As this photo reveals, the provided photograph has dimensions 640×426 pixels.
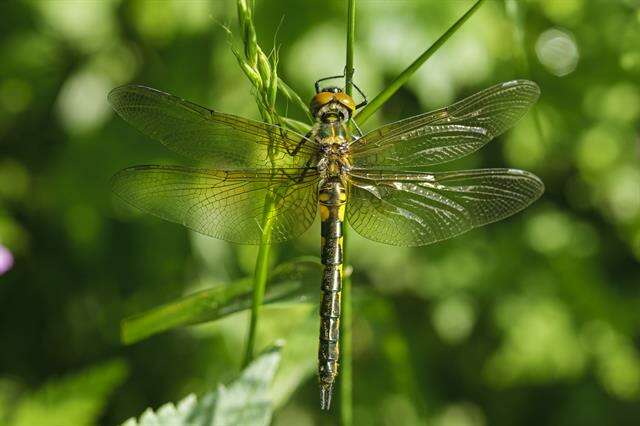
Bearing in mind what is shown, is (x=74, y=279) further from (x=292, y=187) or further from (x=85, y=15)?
(x=292, y=187)

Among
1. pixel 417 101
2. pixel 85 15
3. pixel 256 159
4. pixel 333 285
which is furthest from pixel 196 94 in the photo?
pixel 333 285

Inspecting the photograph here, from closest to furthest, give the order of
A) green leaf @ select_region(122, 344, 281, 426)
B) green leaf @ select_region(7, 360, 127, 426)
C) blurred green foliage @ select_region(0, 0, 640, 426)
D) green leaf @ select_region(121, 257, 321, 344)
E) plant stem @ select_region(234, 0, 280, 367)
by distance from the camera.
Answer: plant stem @ select_region(234, 0, 280, 367) < green leaf @ select_region(122, 344, 281, 426) < green leaf @ select_region(121, 257, 321, 344) < green leaf @ select_region(7, 360, 127, 426) < blurred green foliage @ select_region(0, 0, 640, 426)

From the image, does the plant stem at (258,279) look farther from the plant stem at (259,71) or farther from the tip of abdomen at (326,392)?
the tip of abdomen at (326,392)

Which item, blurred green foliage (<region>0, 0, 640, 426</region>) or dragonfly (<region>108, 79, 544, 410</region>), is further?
blurred green foliage (<region>0, 0, 640, 426</region>)

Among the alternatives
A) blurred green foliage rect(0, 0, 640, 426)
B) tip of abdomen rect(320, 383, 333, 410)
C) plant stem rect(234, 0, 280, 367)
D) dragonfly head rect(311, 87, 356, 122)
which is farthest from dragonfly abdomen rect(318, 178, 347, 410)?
blurred green foliage rect(0, 0, 640, 426)

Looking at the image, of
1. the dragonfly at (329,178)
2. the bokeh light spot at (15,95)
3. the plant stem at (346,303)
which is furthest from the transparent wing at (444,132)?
the bokeh light spot at (15,95)

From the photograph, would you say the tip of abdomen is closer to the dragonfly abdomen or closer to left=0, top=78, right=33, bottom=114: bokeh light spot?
the dragonfly abdomen

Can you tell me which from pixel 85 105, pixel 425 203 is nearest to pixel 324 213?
pixel 425 203
